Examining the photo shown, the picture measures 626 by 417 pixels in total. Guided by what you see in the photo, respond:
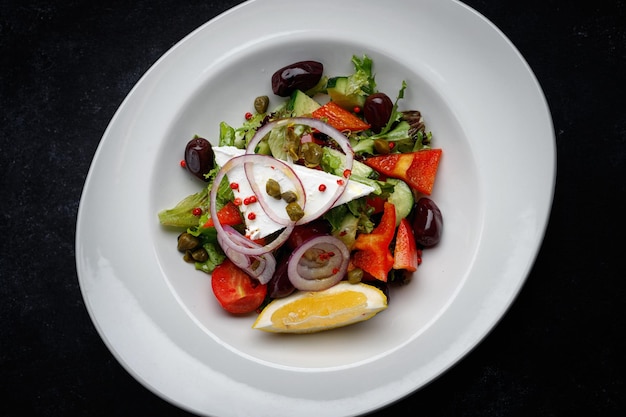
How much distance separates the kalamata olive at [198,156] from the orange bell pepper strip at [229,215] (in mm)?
225

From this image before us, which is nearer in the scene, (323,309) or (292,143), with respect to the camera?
(323,309)

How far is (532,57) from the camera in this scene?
3.24m

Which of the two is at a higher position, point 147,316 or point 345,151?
point 345,151

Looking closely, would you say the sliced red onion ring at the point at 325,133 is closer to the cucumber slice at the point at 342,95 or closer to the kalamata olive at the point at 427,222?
the cucumber slice at the point at 342,95

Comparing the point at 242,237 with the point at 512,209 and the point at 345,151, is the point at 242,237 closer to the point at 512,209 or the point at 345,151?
the point at 345,151

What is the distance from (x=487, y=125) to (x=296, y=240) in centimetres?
107

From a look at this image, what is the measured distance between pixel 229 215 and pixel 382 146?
0.84 metres

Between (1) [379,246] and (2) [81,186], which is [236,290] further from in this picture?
(2) [81,186]

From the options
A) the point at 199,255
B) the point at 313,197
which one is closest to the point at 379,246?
the point at 313,197

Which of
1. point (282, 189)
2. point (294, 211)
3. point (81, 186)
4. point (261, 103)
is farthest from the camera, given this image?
point (81, 186)

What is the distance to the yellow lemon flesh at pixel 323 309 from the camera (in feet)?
9.10

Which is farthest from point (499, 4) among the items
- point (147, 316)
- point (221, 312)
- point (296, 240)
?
point (147, 316)

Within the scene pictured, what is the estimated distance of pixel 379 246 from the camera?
2891 millimetres

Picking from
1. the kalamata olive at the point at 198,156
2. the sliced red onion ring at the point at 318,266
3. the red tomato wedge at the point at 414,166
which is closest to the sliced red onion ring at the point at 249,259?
the sliced red onion ring at the point at 318,266
